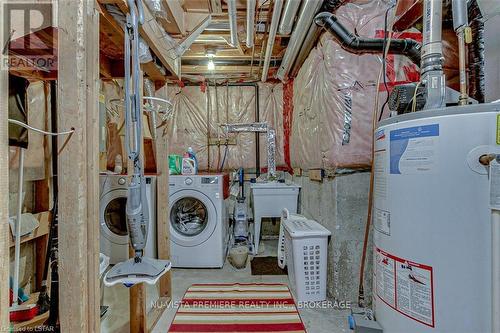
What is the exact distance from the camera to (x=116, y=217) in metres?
2.89

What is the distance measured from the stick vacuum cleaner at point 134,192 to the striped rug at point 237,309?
33.1 inches

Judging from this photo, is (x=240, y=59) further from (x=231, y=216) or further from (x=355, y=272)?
(x=355, y=272)

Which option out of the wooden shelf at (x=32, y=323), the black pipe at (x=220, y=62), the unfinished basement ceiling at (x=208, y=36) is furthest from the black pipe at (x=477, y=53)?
the wooden shelf at (x=32, y=323)

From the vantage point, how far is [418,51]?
1.83 m

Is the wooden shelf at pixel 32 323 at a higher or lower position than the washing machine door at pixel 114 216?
lower

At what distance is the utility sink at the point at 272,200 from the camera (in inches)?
125

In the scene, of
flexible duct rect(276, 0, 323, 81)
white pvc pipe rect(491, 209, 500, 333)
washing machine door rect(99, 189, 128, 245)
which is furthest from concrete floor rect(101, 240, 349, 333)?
flexible duct rect(276, 0, 323, 81)

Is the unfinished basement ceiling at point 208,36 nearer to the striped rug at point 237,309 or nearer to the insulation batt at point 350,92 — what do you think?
the insulation batt at point 350,92

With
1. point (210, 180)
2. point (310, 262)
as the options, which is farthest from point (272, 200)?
point (310, 262)

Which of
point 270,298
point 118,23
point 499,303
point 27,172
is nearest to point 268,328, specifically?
point 270,298

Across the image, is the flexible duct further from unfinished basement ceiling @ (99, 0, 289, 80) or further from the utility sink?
the utility sink

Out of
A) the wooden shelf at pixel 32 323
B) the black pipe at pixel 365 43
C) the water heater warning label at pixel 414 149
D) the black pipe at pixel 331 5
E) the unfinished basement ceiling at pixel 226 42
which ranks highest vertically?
the unfinished basement ceiling at pixel 226 42

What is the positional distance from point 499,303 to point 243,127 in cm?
328

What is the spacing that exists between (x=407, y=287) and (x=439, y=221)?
0.34 meters
